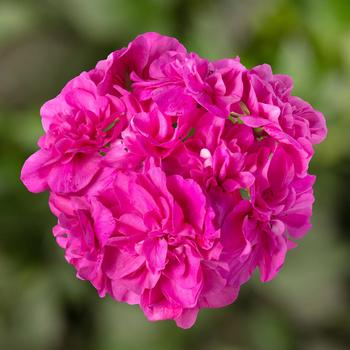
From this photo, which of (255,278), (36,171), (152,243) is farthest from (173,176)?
(255,278)

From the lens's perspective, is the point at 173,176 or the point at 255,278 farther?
the point at 255,278

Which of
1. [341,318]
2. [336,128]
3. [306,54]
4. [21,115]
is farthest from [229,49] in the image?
[341,318]

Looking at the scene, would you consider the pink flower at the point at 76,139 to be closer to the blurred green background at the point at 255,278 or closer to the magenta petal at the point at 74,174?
the magenta petal at the point at 74,174

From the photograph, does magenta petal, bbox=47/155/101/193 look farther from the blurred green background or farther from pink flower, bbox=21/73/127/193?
the blurred green background

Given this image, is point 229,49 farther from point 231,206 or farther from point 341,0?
point 231,206

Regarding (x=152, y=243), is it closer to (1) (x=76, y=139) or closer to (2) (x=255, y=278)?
(1) (x=76, y=139)

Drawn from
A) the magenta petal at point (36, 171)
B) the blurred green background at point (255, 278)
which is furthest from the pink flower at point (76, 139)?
the blurred green background at point (255, 278)
